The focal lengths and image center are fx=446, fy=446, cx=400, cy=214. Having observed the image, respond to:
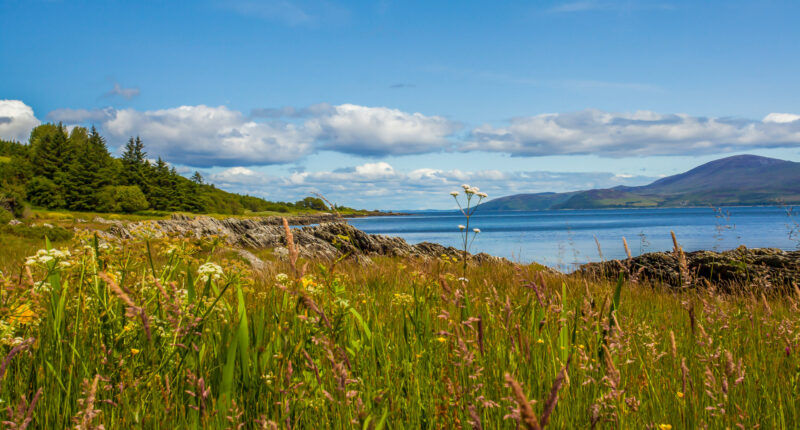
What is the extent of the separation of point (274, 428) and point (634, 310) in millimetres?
4916

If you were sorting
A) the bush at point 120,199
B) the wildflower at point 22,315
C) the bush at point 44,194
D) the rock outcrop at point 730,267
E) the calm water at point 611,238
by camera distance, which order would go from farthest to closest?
the bush at point 120,199, the bush at point 44,194, the calm water at point 611,238, the rock outcrop at point 730,267, the wildflower at point 22,315

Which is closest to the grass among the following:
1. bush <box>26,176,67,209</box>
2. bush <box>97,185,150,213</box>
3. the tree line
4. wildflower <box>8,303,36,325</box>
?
wildflower <box>8,303,36,325</box>

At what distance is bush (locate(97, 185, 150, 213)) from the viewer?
263ft

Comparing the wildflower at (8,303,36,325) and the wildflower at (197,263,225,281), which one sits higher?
the wildflower at (197,263,225,281)

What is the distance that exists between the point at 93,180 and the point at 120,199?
6942 mm

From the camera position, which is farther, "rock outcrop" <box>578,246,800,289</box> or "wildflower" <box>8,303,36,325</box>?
"rock outcrop" <box>578,246,800,289</box>

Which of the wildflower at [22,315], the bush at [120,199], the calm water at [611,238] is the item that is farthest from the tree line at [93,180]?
the wildflower at [22,315]

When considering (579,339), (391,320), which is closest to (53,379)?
(391,320)

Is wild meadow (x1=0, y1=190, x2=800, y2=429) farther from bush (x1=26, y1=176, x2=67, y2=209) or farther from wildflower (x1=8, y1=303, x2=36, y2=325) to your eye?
bush (x1=26, y1=176, x2=67, y2=209)

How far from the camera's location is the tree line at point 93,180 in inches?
3135

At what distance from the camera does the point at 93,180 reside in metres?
83.0

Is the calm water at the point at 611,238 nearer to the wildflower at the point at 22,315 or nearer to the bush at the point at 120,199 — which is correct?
the wildflower at the point at 22,315

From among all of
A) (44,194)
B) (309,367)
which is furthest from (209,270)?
(44,194)

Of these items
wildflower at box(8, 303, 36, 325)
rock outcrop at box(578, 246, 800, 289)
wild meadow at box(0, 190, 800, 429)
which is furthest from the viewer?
rock outcrop at box(578, 246, 800, 289)
